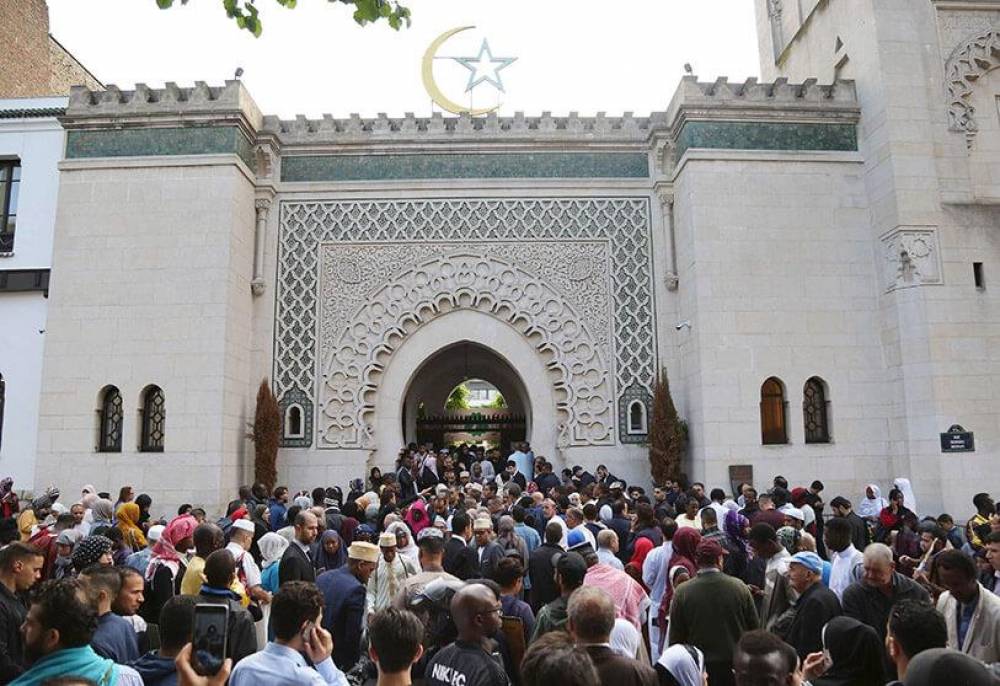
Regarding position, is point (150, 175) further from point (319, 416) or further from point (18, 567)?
point (18, 567)

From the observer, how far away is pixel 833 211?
38.2ft

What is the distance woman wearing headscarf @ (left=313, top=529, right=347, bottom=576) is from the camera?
5105mm

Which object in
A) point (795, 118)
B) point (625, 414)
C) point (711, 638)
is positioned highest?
point (795, 118)

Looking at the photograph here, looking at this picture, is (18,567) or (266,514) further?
(266,514)

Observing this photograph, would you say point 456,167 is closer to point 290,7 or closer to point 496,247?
point 496,247

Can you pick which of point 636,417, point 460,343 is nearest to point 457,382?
point 460,343

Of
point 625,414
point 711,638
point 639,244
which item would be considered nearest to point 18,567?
point 711,638

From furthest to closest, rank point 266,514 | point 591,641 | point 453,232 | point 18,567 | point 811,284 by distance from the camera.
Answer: point 453,232, point 811,284, point 266,514, point 18,567, point 591,641

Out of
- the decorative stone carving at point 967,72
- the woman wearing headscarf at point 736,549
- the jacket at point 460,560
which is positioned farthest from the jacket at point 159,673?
the decorative stone carving at point 967,72

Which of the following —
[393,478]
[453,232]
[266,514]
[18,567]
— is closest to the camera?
[18,567]

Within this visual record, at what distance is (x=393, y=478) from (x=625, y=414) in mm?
3985

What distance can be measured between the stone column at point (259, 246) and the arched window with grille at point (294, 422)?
202 cm

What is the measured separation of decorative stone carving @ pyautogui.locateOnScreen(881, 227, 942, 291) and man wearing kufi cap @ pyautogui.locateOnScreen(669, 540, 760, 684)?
8.95m

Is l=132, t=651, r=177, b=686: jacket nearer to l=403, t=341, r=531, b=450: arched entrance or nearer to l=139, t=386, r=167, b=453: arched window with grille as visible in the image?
l=139, t=386, r=167, b=453: arched window with grille
